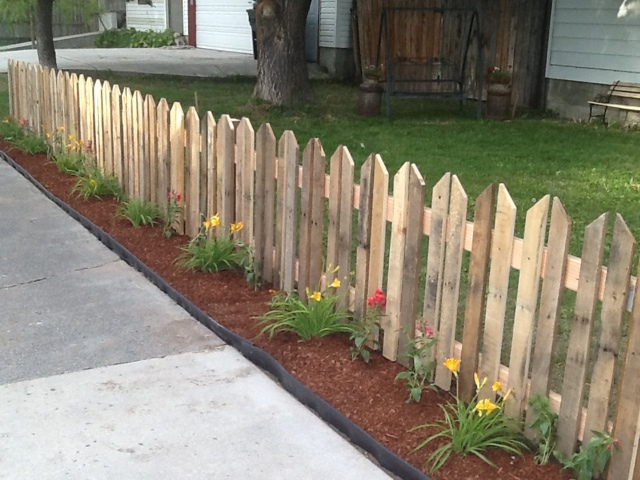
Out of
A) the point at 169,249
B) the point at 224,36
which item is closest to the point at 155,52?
the point at 224,36

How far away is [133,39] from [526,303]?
25942 millimetres

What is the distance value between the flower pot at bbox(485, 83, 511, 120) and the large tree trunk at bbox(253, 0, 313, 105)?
2947mm

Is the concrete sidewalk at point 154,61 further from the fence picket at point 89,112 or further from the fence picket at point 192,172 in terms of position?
the fence picket at point 192,172

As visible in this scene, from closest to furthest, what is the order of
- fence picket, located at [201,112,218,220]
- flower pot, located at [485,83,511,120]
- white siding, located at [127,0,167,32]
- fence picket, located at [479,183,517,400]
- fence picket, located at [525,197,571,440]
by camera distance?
fence picket, located at [525,197,571,440]
fence picket, located at [479,183,517,400]
fence picket, located at [201,112,218,220]
flower pot, located at [485,83,511,120]
white siding, located at [127,0,167,32]

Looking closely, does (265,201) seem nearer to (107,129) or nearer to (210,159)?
(210,159)

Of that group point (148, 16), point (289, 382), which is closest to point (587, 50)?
point (289, 382)

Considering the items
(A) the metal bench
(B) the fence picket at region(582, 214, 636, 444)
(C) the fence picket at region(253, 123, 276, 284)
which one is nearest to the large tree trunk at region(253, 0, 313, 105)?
(A) the metal bench

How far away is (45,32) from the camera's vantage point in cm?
1414

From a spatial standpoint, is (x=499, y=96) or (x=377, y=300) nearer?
(x=377, y=300)

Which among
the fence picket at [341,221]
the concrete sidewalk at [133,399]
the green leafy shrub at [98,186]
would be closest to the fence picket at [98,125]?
the green leafy shrub at [98,186]

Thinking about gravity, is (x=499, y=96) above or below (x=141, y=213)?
above

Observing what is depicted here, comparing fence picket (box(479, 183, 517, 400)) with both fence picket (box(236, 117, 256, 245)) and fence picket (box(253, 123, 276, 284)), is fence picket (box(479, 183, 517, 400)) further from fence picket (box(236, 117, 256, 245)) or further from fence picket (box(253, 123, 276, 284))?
fence picket (box(236, 117, 256, 245))

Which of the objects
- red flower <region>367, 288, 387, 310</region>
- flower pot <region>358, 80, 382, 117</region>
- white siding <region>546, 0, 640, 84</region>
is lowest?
red flower <region>367, 288, 387, 310</region>

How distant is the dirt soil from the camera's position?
316cm
